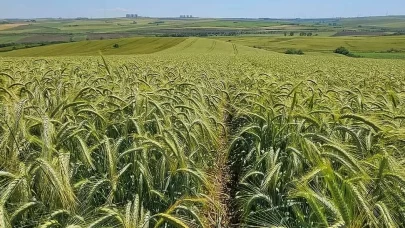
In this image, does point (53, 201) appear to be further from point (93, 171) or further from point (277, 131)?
point (277, 131)

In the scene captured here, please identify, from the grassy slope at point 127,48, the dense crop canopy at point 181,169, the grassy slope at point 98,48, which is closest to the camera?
the dense crop canopy at point 181,169

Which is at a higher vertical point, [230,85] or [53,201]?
[53,201]

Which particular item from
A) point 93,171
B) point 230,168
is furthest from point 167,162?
point 230,168

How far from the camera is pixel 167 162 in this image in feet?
9.46

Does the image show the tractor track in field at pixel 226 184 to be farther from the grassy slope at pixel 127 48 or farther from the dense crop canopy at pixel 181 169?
the grassy slope at pixel 127 48

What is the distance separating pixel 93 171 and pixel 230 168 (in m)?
2.18

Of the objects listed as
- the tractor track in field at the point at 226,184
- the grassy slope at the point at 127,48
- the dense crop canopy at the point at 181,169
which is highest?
the dense crop canopy at the point at 181,169

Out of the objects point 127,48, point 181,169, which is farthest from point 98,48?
point 181,169

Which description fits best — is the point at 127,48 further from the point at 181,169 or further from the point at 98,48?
the point at 181,169

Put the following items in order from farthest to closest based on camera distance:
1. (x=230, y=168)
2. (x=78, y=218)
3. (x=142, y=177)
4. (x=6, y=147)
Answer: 1. (x=230, y=168)
2. (x=142, y=177)
3. (x=6, y=147)
4. (x=78, y=218)

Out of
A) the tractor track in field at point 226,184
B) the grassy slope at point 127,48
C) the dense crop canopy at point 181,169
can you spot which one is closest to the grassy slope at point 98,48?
the grassy slope at point 127,48

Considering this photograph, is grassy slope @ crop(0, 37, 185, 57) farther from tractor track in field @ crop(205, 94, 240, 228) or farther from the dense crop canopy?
the dense crop canopy

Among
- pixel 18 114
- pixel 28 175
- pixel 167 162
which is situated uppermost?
pixel 18 114

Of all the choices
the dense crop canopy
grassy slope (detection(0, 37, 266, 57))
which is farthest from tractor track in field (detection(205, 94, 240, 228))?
grassy slope (detection(0, 37, 266, 57))
